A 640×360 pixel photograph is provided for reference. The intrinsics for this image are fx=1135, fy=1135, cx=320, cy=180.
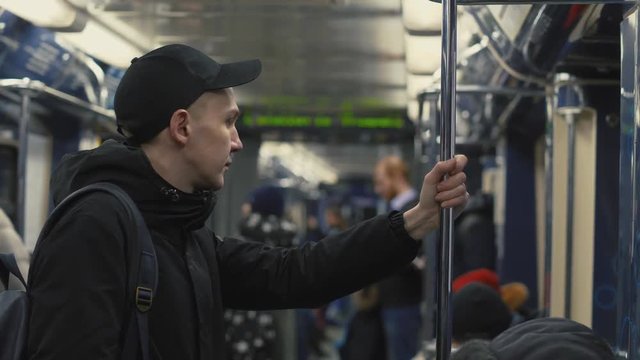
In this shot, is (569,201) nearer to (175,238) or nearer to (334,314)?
(175,238)

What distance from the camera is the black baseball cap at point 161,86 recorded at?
7.48 feet

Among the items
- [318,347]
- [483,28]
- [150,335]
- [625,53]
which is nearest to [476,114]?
[483,28]

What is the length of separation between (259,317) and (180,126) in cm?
471

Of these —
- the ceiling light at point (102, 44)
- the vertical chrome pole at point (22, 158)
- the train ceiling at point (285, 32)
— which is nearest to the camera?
the vertical chrome pole at point (22, 158)

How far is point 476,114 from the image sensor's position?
9.07 metres

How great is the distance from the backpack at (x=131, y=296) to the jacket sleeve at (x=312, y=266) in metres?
0.46

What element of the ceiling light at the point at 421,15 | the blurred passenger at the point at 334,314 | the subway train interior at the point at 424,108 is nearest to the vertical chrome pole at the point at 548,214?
the subway train interior at the point at 424,108

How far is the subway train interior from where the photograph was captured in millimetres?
4066

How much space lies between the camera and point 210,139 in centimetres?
234

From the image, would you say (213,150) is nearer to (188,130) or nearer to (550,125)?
(188,130)

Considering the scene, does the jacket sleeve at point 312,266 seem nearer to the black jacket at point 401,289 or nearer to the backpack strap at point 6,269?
the backpack strap at point 6,269

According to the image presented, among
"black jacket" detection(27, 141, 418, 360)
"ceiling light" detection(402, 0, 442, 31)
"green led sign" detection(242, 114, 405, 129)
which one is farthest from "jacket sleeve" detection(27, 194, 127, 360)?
"green led sign" detection(242, 114, 405, 129)

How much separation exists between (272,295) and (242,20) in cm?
395

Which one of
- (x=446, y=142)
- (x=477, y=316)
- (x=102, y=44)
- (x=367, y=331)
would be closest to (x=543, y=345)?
(x=446, y=142)
